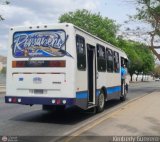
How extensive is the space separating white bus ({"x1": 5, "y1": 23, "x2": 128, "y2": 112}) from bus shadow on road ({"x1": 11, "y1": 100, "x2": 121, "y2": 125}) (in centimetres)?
67

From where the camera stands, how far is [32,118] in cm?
1451

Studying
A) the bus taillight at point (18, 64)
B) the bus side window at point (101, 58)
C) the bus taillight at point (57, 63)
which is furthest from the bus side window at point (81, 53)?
the bus side window at point (101, 58)

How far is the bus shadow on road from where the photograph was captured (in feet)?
46.0

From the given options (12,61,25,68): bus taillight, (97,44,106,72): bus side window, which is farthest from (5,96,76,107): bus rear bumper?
(97,44,106,72): bus side window

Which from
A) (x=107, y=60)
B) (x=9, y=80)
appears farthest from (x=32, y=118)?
(x=107, y=60)

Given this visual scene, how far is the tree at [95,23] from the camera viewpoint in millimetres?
63381

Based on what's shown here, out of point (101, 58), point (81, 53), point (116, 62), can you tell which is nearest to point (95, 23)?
point (116, 62)

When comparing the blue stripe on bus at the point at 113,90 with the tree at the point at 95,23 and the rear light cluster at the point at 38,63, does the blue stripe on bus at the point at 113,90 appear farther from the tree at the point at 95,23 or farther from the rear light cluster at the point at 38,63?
the tree at the point at 95,23

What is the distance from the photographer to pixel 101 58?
55.3ft

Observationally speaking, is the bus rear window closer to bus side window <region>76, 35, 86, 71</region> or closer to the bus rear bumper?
bus side window <region>76, 35, 86, 71</region>

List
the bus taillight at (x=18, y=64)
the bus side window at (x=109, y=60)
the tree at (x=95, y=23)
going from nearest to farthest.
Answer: the bus taillight at (x=18, y=64) < the bus side window at (x=109, y=60) < the tree at (x=95, y=23)

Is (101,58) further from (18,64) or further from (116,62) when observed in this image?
(18,64)

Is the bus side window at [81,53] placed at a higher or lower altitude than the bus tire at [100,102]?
higher

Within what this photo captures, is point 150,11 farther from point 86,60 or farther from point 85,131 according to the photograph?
point 85,131
